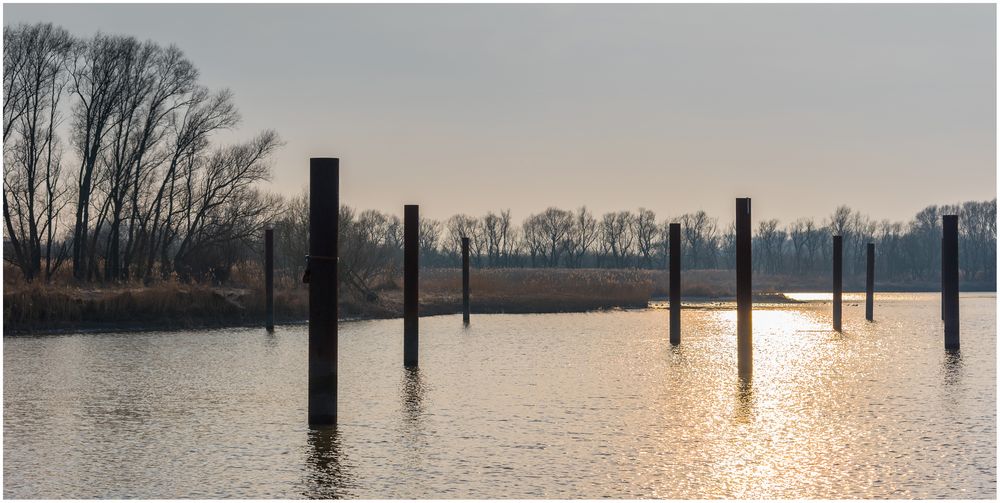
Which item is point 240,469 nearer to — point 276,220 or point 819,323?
point 819,323

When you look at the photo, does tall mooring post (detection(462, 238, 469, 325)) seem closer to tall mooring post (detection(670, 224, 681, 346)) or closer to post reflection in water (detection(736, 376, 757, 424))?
tall mooring post (detection(670, 224, 681, 346))

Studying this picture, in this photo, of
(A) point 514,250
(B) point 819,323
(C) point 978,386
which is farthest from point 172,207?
(A) point 514,250

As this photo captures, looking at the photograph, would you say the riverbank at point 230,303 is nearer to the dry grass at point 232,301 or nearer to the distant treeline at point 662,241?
the dry grass at point 232,301

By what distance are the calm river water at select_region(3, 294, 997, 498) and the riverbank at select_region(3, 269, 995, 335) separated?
555 centimetres

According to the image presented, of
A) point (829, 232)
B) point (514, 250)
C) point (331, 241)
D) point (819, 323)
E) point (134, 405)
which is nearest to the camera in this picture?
point (331, 241)

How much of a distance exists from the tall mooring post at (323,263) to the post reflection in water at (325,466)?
0.76 m

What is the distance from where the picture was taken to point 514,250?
145625mm

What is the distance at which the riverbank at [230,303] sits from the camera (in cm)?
3575

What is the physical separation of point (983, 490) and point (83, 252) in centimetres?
4364

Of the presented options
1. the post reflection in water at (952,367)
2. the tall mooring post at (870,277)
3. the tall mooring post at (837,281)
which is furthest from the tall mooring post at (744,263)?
the tall mooring post at (870,277)

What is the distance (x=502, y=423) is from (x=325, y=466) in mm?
3900

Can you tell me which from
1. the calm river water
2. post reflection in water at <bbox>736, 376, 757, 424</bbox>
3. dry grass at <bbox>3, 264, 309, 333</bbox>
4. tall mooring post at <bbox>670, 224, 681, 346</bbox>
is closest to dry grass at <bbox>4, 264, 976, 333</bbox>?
dry grass at <bbox>3, 264, 309, 333</bbox>

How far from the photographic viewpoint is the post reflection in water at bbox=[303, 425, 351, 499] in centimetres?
1152

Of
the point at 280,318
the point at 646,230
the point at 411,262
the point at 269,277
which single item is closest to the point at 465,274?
the point at 280,318
